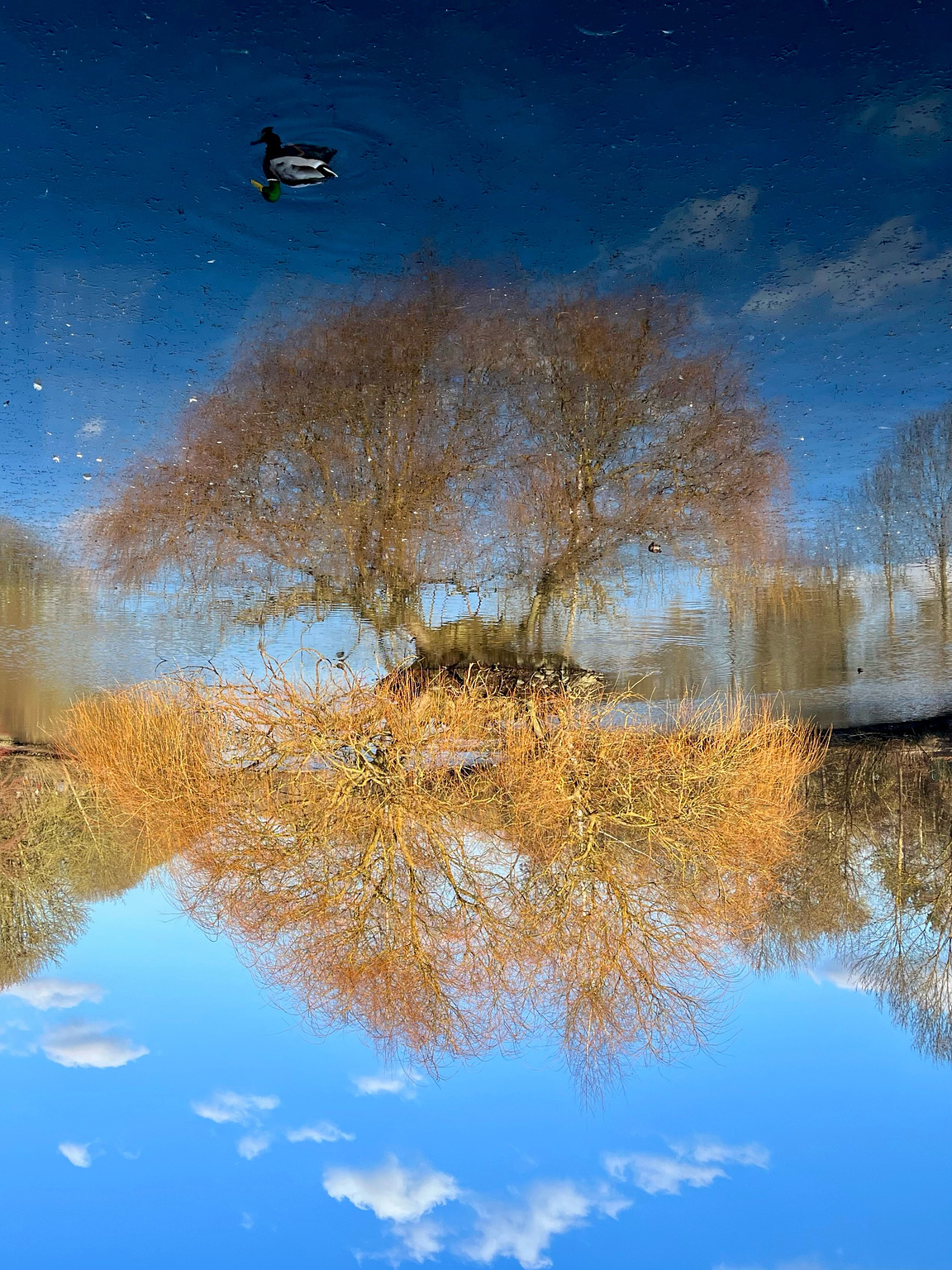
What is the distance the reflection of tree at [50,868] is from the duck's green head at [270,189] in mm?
2955

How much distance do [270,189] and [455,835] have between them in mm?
2742

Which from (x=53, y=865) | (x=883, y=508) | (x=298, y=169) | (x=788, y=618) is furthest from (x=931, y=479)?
(x=53, y=865)

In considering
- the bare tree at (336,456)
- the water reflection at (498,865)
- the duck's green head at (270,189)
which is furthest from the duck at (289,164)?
the water reflection at (498,865)

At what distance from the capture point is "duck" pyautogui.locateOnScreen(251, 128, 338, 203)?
2270mm

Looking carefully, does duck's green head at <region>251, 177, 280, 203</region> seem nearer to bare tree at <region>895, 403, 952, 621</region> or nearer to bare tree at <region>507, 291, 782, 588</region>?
bare tree at <region>507, 291, 782, 588</region>

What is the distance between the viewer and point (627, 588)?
3754 mm

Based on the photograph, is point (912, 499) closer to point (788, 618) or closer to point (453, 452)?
point (788, 618)

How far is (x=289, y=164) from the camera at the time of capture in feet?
7.53

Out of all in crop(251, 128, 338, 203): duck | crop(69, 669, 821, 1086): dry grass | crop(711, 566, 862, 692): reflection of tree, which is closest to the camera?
crop(251, 128, 338, 203): duck

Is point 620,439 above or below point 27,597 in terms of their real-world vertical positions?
above

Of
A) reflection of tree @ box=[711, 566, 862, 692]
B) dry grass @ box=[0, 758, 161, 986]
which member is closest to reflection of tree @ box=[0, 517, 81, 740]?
dry grass @ box=[0, 758, 161, 986]

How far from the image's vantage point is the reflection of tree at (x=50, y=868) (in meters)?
3.39

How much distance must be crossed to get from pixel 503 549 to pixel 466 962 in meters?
1.82

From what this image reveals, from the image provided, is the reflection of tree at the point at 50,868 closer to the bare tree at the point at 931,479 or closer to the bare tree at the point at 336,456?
the bare tree at the point at 336,456
